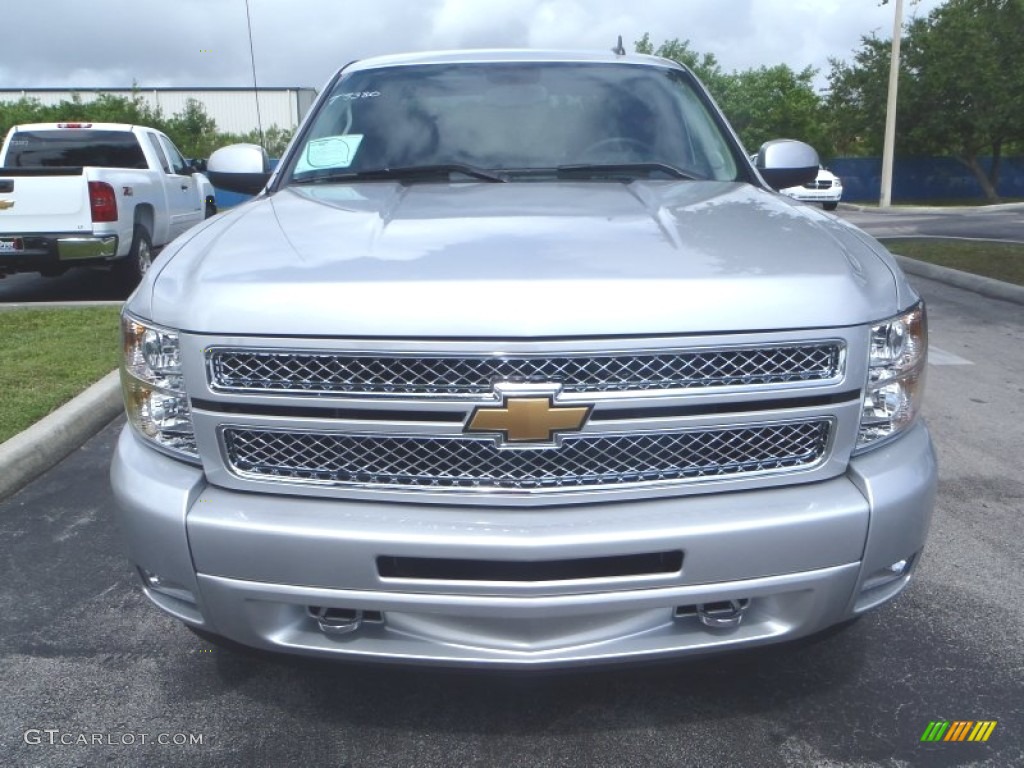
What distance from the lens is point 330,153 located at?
12.3 ft

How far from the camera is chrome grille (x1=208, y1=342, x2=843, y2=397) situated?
2.20 metres

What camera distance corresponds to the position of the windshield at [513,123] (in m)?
3.66

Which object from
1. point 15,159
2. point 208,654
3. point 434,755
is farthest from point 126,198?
point 434,755

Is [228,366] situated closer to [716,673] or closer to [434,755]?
[434,755]

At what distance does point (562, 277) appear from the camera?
227cm

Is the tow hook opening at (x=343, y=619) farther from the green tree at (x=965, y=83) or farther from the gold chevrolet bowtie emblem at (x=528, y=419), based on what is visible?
the green tree at (x=965, y=83)

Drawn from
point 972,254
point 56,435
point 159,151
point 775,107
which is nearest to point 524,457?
point 56,435

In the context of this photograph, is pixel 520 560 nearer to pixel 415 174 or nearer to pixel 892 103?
pixel 415 174

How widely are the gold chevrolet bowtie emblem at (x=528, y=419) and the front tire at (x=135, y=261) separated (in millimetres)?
9049

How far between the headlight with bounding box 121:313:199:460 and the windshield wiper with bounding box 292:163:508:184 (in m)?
1.23

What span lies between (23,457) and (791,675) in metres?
3.60

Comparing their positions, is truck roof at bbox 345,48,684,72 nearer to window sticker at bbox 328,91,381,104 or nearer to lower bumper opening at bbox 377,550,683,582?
window sticker at bbox 328,91,381,104

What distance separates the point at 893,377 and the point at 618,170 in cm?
144

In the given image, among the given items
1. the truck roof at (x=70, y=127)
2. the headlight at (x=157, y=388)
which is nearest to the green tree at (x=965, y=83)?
the truck roof at (x=70, y=127)
